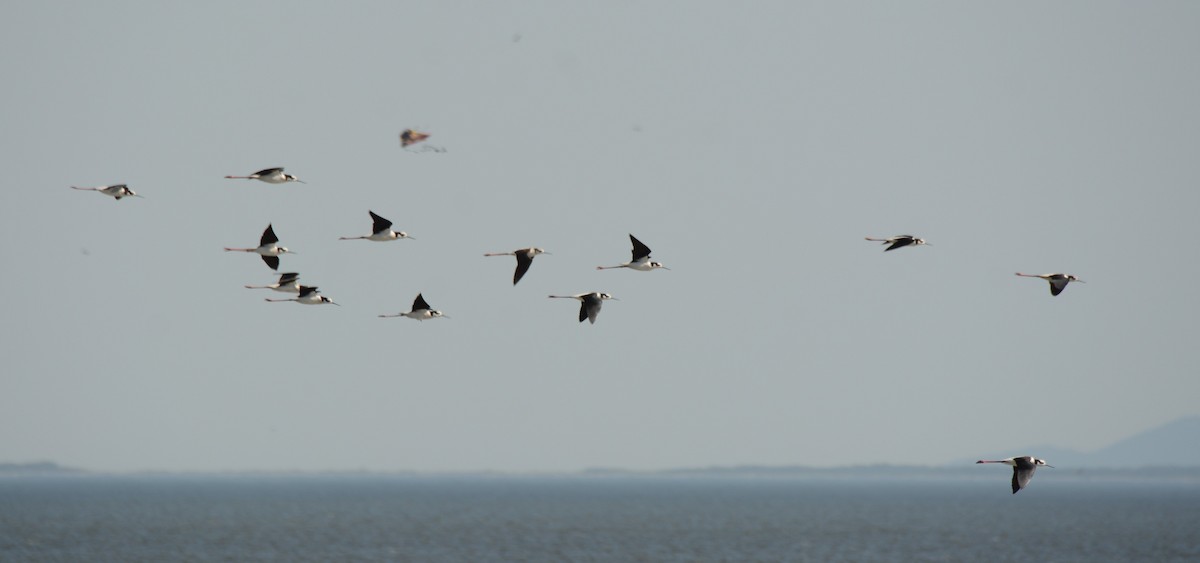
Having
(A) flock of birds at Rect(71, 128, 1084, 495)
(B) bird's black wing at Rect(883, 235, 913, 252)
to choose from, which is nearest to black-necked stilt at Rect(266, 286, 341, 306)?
(A) flock of birds at Rect(71, 128, 1084, 495)

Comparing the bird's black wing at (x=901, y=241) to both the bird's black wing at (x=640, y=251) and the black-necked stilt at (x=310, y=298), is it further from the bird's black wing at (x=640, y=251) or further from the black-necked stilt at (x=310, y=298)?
the black-necked stilt at (x=310, y=298)

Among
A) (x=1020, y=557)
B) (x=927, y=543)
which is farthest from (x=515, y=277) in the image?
(x=927, y=543)

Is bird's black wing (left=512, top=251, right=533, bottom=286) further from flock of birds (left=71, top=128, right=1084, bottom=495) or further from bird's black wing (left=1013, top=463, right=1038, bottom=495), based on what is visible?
bird's black wing (left=1013, top=463, right=1038, bottom=495)

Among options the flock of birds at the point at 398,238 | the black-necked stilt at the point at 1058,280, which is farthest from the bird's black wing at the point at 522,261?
the black-necked stilt at the point at 1058,280

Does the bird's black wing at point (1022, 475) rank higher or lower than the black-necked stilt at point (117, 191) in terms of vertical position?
lower

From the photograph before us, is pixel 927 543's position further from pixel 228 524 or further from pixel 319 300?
pixel 319 300

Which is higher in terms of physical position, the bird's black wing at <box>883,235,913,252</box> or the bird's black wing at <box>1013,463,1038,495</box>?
the bird's black wing at <box>883,235,913,252</box>

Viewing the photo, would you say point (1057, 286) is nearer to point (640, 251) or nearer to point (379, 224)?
point (640, 251)

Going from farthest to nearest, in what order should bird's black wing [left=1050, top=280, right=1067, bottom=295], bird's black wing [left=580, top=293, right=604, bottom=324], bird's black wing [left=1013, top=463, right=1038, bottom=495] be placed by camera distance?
bird's black wing [left=580, top=293, right=604, bottom=324] < bird's black wing [left=1050, top=280, right=1067, bottom=295] < bird's black wing [left=1013, top=463, right=1038, bottom=495]

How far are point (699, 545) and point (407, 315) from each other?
117m

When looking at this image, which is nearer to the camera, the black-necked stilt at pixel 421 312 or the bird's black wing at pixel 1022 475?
the bird's black wing at pixel 1022 475

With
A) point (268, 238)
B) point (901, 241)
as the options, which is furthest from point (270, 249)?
point (901, 241)

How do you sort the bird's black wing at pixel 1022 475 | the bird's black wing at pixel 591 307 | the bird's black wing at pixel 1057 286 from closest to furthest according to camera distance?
the bird's black wing at pixel 1022 475 < the bird's black wing at pixel 1057 286 < the bird's black wing at pixel 591 307

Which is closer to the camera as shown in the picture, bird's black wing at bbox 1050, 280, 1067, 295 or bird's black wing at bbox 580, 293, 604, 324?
Result: bird's black wing at bbox 1050, 280, 1067, 295
